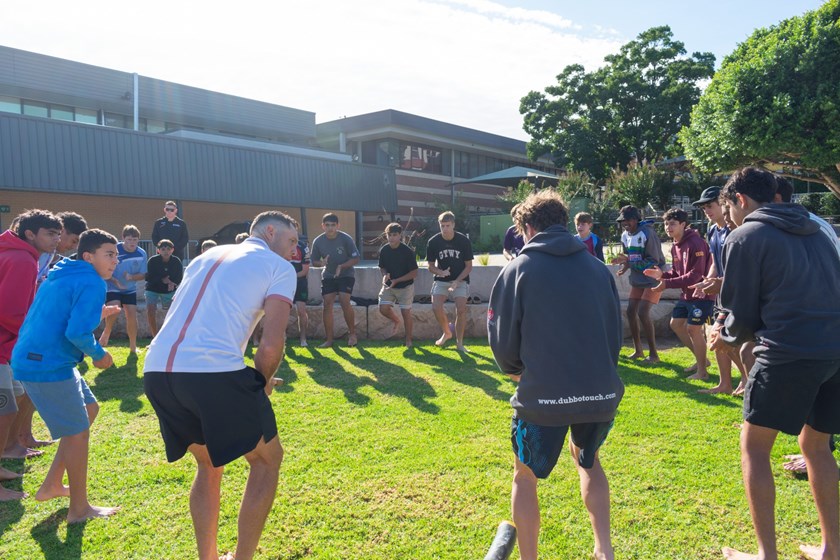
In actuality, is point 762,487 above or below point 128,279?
Answer: below

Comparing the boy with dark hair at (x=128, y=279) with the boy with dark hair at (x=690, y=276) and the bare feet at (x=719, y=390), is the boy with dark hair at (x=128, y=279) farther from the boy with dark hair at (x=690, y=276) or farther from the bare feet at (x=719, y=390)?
the bare feet at (x=719, y=390)

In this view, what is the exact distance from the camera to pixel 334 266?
30.8ft

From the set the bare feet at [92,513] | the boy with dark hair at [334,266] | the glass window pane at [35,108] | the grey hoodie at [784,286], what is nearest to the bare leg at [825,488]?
the grey hoodie at [784,286]

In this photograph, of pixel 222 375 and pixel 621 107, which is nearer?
pixel 222 375

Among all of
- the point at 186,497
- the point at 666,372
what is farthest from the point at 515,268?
the point at 666,372

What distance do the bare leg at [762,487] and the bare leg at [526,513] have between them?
1.11 meters

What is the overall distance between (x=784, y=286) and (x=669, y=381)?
4.17 meters

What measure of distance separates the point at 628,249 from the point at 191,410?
6.47 m

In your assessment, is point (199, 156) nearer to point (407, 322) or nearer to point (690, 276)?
point (407, 322)

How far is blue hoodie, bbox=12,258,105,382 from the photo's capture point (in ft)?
11.2

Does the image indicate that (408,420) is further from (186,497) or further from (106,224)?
(106,224)

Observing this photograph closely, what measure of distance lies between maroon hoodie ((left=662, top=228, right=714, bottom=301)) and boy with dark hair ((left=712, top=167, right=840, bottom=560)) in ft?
11.9

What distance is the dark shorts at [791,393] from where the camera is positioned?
281cm

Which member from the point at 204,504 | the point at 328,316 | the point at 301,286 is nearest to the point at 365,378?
the point at 328,316
